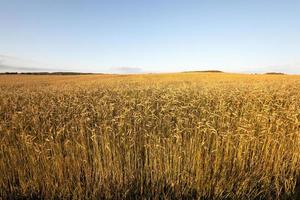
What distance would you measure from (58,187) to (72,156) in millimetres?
413

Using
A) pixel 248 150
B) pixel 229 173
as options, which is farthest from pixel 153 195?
pixel 248 150

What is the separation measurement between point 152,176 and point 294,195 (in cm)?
189

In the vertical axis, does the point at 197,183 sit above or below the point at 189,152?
below

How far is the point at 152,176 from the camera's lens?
3.46 meters

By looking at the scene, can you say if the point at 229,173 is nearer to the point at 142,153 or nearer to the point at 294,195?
the point at 294,195

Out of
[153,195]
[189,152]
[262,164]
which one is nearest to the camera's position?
[153,195]

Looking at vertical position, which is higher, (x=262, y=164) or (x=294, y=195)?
(x=262, y=164)

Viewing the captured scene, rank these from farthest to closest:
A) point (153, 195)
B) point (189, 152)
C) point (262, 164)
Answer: point (262, 164)
point (189, 152)
point (153, 195)

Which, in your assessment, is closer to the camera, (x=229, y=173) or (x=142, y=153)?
(x=229, y=173)

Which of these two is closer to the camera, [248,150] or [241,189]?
[241,189]

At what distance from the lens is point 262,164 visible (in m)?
3.81

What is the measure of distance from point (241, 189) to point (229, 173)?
25cm

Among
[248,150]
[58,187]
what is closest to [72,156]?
[58,187]

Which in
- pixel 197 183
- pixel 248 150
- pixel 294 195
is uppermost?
pixel 248 150
